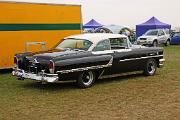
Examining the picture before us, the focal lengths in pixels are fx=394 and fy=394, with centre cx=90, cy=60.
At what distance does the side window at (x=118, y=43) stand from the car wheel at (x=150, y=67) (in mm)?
1210

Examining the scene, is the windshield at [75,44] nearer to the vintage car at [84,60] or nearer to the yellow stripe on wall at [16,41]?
the vintage car at [84,60]

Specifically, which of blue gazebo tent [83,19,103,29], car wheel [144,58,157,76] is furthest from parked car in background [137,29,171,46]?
car wheel [144,58,157,76]

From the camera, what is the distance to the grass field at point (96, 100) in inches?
311

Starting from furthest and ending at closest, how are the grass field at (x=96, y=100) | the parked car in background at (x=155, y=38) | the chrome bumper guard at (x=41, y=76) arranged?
the parked car in background at (x=155, y=38) → the chrome bumper guard at (x=41, y=76) → the grass field at (x=96, y=100)

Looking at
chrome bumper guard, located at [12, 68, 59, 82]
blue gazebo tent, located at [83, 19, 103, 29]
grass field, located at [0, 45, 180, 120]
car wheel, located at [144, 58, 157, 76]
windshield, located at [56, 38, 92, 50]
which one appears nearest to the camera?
grass field, located at [0, 45, 180, 120]

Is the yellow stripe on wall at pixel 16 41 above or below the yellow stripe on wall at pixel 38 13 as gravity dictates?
below

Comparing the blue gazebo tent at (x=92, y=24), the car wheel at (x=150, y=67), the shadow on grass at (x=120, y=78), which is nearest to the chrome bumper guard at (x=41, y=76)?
the shadow on grass at (x=120, y=78)

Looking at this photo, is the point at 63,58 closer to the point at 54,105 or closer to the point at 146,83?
the point at 54,105

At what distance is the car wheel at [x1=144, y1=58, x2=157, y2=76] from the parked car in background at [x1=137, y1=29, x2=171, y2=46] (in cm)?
1849

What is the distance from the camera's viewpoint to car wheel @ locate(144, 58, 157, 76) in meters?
13.2

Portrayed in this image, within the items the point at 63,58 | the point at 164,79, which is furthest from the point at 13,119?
the point at 164,79

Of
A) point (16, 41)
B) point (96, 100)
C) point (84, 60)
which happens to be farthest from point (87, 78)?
point (16, 41)

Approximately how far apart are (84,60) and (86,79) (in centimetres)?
66

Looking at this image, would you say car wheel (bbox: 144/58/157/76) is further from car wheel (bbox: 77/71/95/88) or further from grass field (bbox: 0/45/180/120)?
car wheel (bbox: 77/71/95/88)
